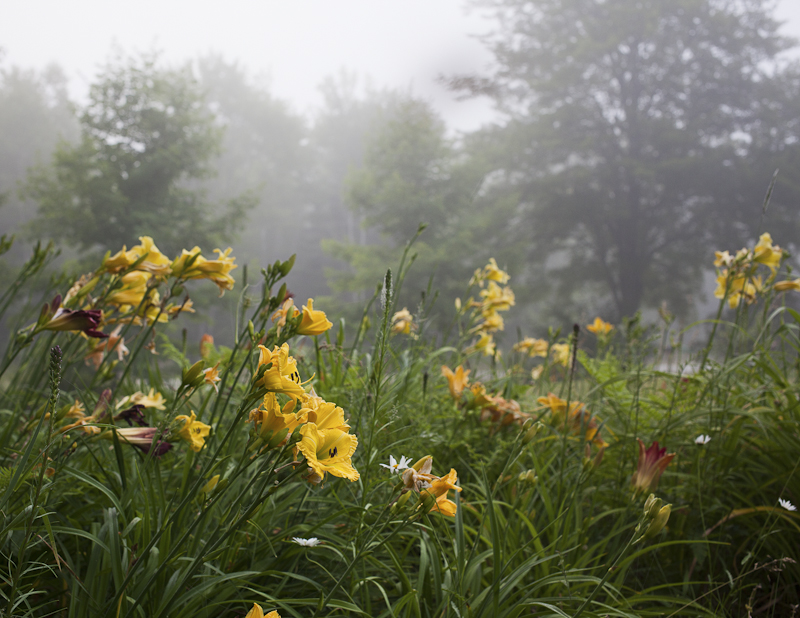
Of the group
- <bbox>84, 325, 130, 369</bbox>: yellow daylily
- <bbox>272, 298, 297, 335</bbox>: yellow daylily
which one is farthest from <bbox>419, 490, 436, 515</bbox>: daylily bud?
<bbox>84, 325, 130, 369</bbox>: yellow daylily

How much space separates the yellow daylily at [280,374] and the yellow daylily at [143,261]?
0.71 meters

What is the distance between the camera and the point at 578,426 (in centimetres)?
156

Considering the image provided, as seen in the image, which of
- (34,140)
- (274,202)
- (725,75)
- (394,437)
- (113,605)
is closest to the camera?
(113,605)

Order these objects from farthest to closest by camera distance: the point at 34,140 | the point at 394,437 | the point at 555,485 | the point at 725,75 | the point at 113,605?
the point at 34,140 < the point at 725,75 < the point at 555,485 < the point at 394,437 < the point at 113,605

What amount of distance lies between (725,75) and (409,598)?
1799 cm

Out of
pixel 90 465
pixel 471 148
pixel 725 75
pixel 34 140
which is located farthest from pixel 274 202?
pixel 90 465

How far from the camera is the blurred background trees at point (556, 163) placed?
41.3 feet

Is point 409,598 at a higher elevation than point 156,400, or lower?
lower

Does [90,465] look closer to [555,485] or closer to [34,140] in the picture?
[555,485]

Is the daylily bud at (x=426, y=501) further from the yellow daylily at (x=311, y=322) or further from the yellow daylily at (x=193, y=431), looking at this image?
the yellow daylily at (x=193, y=431)

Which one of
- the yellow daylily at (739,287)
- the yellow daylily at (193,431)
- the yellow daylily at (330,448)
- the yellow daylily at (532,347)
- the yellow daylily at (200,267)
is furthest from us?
the yellow daylily at (532,347)

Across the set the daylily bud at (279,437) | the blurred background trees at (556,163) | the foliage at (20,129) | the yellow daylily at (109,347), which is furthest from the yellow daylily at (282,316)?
the foliage at (20,129)

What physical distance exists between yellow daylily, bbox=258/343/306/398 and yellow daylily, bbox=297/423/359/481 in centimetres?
5

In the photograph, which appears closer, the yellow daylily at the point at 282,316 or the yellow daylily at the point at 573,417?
the yellow daylily at the point at 282,316
